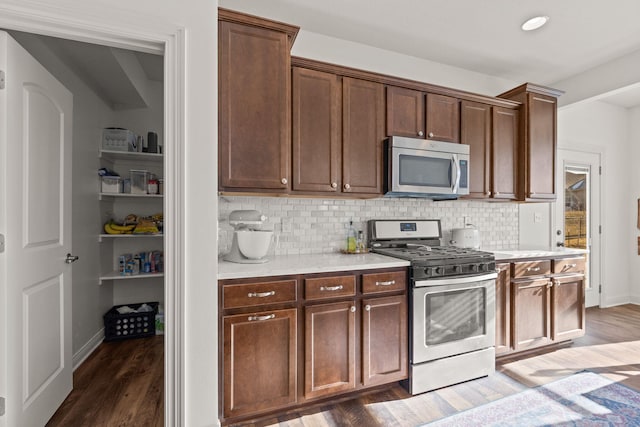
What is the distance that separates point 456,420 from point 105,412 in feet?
6.88

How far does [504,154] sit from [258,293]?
261 cm

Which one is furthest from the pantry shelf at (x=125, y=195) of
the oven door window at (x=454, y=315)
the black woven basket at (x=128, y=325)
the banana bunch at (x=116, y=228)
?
the oven door window at (x=454, y=315)

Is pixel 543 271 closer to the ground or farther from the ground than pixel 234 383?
farther from the ground

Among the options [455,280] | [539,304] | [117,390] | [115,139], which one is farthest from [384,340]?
[115,139]

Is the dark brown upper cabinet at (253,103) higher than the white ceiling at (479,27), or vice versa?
the white ceiling at (479,27)

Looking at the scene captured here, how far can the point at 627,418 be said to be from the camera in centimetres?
193

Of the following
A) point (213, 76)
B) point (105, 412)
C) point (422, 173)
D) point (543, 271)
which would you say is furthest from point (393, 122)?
point (105, 412)

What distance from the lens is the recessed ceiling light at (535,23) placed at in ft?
8.02

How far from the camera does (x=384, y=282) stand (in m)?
2.16

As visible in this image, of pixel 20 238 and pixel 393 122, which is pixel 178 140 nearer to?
pixel 20 238

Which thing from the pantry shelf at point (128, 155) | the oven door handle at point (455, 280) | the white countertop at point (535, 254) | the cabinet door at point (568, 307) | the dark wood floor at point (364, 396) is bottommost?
the dark wood floor at point (364, 396)

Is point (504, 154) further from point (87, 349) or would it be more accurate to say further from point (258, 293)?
point (87, 349)

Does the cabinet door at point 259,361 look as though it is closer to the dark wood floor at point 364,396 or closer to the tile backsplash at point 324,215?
the dark wood floor at point 364,396

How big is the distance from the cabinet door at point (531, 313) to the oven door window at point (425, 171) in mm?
1044
